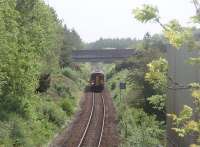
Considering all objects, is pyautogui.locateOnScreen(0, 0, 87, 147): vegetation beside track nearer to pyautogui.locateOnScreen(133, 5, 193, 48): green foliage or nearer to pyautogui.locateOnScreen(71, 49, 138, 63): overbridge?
pyautogui.locateOnScreen(133, 5, 193, 48): green foliage

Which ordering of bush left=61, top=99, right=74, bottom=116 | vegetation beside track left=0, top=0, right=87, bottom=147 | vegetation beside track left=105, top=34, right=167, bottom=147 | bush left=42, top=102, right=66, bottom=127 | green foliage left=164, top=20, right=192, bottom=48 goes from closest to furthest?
green foliage left=164, top=20, right=192, bottom=48 < vegetation beside track left=0, top=0, right=87, bottom=147 < vegetation beside track left=105, top=34, right=167, bottom=147 < bush left=42, top=102, right=66, bottom=127 < bush left=61, top=99, right=74, bottom=116

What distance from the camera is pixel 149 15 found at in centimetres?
845

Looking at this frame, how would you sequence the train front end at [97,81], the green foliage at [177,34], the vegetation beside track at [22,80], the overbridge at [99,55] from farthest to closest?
the overbridge at [99,55] → the train front end at [97,81] → the vegetation beside track at [22,80] → the green foliage at [177,34]

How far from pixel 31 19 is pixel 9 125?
9.21 meters

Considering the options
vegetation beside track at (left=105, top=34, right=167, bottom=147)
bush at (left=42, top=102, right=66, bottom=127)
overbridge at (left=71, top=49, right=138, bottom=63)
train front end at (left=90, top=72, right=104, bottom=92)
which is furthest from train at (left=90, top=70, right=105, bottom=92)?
overbridge at (left=71, top=49, right=138, bottom=63)

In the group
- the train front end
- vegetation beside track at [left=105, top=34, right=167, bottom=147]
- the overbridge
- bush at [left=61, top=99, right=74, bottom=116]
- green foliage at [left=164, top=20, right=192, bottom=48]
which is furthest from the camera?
the overbridge

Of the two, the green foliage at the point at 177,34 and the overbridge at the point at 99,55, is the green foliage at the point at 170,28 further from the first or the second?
the overbridge at the point at 99,55

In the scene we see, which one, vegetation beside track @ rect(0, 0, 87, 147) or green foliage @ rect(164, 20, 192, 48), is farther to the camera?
vegetation beside track @ rect(0, 0, 87, 147)

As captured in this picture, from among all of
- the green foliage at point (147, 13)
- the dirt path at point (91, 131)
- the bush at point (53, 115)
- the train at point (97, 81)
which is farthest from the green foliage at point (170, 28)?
the train at point (97, 81)

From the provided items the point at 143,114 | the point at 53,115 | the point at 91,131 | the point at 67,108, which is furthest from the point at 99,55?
the point at 91,131

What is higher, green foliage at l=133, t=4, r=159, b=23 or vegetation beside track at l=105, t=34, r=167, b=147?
green foliage at l=133, t=4, r=159, b=23

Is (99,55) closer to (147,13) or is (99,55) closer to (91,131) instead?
(91,131)

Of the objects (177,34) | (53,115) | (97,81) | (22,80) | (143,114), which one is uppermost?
(177,34)

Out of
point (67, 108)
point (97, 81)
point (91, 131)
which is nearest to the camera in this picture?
point (91, 131)
